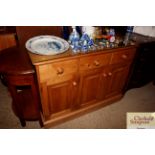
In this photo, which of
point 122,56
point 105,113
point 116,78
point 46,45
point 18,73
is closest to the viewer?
point 18,73

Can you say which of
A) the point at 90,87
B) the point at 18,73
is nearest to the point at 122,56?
the point at 90,87

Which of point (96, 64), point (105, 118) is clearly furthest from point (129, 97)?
point (96, 64)

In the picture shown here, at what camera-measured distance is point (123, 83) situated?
1.77 m

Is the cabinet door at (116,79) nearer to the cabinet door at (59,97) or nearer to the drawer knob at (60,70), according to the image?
the cabinet door at (59,97)

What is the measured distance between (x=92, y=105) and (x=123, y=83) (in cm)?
51

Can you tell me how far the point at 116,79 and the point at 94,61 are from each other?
510mm

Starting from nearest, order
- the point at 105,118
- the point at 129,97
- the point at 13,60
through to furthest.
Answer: the point at 13,60
the point at 105,118
the point at 129,97

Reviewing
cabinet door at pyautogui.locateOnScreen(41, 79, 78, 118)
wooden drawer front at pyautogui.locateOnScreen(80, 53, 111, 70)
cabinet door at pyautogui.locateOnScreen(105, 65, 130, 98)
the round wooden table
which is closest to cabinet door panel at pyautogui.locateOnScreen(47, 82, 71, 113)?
cabinet door at pyautogui.locateOnScreen(41, 79, 78, 118)

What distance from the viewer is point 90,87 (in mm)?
1478

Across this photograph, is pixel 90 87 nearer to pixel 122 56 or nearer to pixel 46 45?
pixel 122 56

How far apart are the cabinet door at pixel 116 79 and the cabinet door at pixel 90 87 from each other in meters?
0.14
